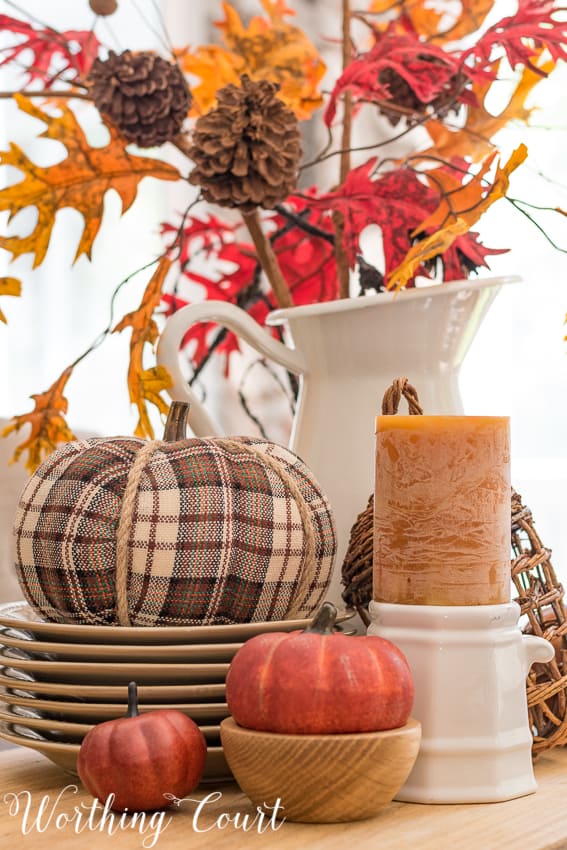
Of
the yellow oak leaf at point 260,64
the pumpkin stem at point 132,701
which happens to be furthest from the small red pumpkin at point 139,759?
the yellow oak leaf at point 260,64

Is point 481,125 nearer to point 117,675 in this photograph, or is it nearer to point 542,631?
point 542,631

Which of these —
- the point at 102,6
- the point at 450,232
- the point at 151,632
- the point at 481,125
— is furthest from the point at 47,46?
the point at 151,632

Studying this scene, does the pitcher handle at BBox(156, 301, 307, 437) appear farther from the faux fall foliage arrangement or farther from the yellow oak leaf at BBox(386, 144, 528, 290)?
the yellow oak leaf at BBox(386, 144, 528, 290)

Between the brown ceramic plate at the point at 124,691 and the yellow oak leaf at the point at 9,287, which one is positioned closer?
the brown ceramic plate at the point at 124,691

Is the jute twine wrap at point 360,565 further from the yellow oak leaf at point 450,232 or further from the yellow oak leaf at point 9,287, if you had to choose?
the yellow oak leaf at point 9,287

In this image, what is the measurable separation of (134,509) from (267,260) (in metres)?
0.34

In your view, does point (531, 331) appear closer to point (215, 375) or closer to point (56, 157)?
point (215, 375)

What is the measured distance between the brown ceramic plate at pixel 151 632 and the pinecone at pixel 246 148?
0.36 m

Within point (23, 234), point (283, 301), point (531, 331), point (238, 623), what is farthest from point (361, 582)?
point (531, 331)

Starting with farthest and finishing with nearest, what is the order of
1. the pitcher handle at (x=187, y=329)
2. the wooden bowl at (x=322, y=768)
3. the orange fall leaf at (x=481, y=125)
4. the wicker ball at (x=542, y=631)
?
the orange fall leaf at (x=481, y=125), the pitcher handle at (x=187, y=329), the wicker ball at (x=542, y=631), the wooden bowl at (x=322, y=768)

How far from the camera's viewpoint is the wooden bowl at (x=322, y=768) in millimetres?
438

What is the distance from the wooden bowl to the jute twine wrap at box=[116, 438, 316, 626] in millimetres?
102

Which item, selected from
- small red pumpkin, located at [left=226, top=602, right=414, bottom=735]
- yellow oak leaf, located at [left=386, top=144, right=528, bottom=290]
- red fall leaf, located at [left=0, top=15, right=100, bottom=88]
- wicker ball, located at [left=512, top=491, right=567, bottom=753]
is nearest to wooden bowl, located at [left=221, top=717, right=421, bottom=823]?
small red pumpkin, located at [left=226, top=602, right=414, bottom=735]

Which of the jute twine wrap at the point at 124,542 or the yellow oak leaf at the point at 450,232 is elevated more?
the yellow oak leaf at the point at 450,232
